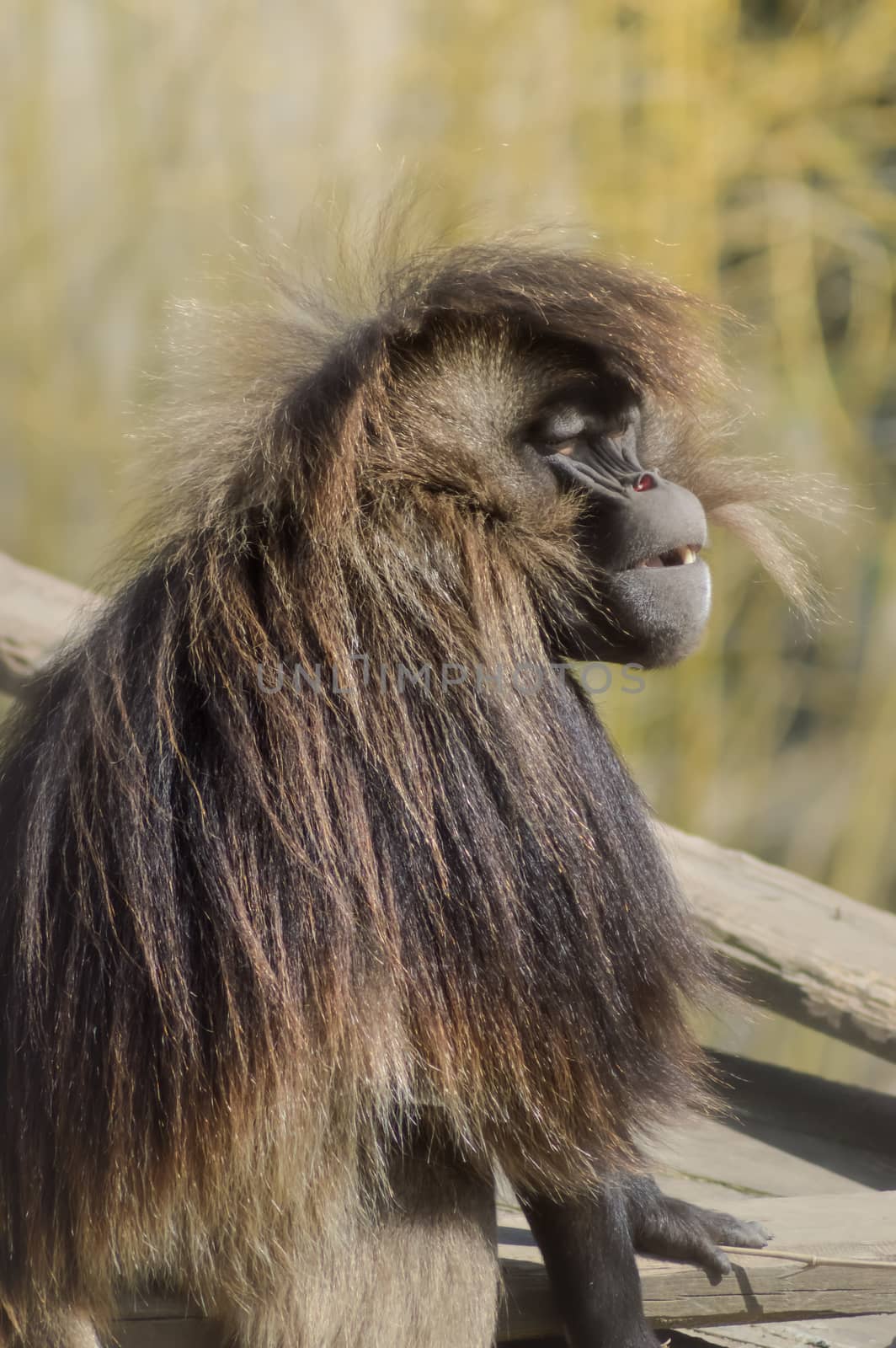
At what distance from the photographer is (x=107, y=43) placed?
4.48 metres

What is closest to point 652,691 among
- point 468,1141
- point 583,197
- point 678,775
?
point 678,775

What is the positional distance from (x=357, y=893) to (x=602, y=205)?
3827mm

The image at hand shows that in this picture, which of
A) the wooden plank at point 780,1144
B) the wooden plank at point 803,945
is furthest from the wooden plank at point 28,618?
the wooden plank at point 780,1144

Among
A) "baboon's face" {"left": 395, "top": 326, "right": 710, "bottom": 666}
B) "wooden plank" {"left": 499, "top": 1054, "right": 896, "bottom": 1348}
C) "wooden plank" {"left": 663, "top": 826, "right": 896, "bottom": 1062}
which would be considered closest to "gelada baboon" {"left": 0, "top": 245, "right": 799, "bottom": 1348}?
"baboon's face" {"left": 395, "top": 326, "right": 710, "bottom": 666}

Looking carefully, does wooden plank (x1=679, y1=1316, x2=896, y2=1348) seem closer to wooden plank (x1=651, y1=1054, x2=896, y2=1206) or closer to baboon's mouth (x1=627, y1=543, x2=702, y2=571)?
wooden plank (x1=651, y1=1054, x2=896, y2=1206)

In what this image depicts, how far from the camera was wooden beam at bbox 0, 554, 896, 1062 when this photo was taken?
2799 millimetres

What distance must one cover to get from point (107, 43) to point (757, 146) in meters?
2.22

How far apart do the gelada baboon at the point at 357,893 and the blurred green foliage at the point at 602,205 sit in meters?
2.69

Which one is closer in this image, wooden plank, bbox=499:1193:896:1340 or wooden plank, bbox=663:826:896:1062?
wooden plank, bbox=499:1193:896:1340

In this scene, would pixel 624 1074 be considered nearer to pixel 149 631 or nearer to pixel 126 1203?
pixel 126 1203

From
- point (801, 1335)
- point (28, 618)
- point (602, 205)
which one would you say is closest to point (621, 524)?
point (801, 1335)

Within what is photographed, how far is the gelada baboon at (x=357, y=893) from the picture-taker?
1.57m

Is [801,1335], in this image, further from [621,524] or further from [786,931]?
[621,524]

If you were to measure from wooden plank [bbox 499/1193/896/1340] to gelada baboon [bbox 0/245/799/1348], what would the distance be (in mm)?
144
